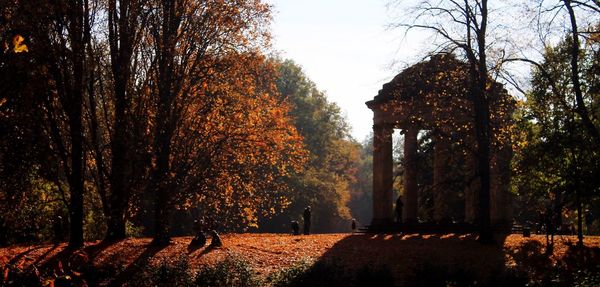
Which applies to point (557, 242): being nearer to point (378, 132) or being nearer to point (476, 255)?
point (476, 255)

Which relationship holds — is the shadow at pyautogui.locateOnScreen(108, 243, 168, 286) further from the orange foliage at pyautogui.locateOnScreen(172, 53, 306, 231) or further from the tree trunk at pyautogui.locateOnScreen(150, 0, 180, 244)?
the orange foliage at pyautogui.locateOnScreen(172, 53, 306, 231)

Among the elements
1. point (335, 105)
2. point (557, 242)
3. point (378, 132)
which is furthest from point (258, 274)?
point (335, 105)

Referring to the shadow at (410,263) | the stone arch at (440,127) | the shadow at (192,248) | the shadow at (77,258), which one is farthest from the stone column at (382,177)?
the shadow at (77,258)

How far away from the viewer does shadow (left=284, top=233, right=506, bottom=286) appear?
1706 cm

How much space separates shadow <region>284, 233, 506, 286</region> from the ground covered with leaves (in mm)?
27

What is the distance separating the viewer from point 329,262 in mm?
19375

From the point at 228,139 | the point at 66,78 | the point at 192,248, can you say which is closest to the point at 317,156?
the point at 228,139

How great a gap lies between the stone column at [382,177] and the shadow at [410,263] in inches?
302

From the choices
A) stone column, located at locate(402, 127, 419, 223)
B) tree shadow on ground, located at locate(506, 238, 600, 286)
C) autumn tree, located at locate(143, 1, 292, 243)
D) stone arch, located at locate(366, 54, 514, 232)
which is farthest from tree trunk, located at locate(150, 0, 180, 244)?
stone column, located at locate(402, 127, 419, 223)

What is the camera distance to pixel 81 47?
20484 mm

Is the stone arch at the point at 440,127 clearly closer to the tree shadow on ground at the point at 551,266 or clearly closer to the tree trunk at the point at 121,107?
the tree shadow on ground at the point at 551,266

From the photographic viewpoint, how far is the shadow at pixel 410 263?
1706cm

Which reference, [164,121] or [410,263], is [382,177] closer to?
[410,263]

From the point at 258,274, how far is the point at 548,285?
26.5ft
